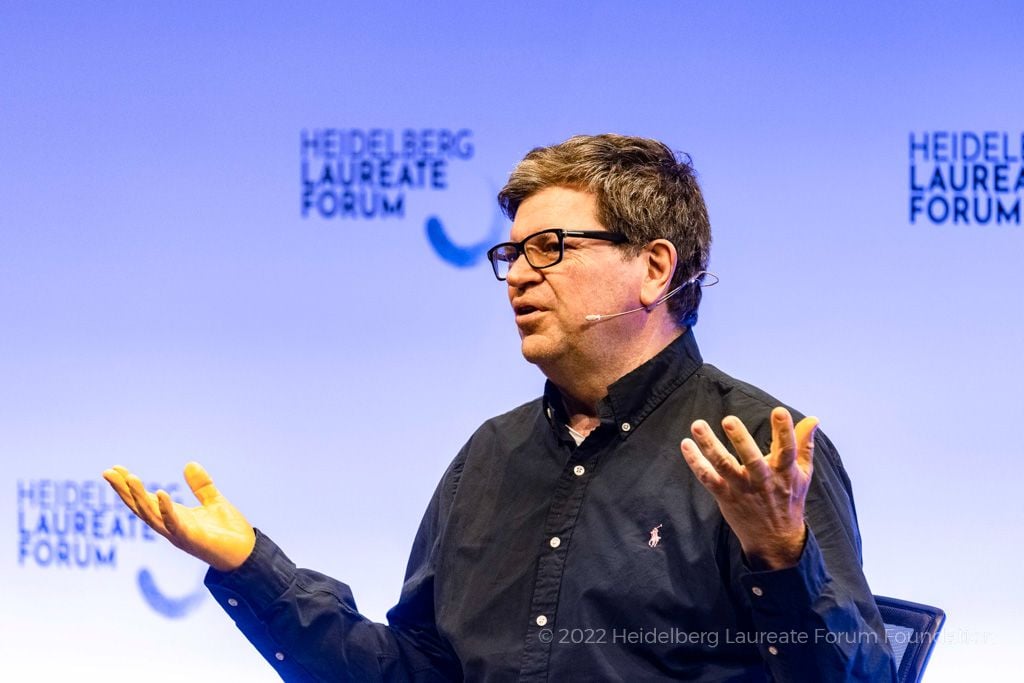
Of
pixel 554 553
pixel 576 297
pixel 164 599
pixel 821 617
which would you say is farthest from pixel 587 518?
pixel 164 599

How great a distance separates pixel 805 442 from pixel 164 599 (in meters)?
2.06

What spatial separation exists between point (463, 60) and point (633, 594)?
1.72m

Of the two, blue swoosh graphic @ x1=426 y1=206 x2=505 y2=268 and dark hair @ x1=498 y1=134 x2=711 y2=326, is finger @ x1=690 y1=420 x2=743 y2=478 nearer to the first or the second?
dark hair @ x1=498 y1=134 x2=711 y2=326

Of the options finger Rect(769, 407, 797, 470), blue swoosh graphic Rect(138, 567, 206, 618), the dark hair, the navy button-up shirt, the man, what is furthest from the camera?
blue swoosh graphic Rect(138, 567, 206, 618)

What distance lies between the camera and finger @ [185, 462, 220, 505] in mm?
1680

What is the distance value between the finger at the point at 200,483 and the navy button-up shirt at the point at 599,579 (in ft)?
0.33

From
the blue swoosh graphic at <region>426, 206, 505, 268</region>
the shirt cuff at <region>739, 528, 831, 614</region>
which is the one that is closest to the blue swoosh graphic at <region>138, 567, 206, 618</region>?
the blue swoosh graphic at <region>426, 206, 505, 268</region>

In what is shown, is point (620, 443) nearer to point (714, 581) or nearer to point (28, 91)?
point (714, 581)

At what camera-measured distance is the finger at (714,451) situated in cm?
125

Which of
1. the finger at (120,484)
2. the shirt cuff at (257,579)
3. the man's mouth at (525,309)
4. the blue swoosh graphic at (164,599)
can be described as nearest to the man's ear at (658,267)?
the man's mouth at (525,309)

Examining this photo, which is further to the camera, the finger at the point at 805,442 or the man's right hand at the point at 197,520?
the man's right hand at the point at 197,520

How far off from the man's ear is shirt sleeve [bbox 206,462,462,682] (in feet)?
1.57

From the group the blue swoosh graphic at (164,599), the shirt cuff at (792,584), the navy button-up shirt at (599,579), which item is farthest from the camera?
the blue swoosh graphic at (164,599)

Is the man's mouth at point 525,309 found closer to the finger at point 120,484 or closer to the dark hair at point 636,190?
the dark hair at point 636,190
